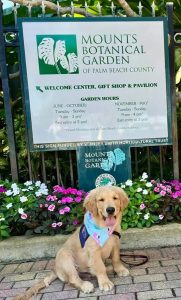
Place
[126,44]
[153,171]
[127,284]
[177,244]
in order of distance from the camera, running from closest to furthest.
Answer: [127,284] < [177,244] < [126,44] < [153,171]

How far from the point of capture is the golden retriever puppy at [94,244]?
11.4 ft

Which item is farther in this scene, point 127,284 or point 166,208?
point 166,208

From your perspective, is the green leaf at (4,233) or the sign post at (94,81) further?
the sign post at (94,81)

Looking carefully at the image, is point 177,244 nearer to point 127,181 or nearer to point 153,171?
point 127,181

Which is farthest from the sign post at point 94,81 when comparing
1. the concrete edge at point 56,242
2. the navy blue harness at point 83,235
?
the navy blue harness at point 83,235

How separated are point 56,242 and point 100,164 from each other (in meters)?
1.16

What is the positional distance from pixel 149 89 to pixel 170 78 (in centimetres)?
33

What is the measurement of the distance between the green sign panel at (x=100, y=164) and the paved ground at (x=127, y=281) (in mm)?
1098

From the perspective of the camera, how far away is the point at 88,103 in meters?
4.89

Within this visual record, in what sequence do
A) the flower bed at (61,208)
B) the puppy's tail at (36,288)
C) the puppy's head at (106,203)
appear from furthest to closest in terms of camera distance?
the flower bed at (61,208), the puppy's head at (106,203), the puppy's tail at (36,288)

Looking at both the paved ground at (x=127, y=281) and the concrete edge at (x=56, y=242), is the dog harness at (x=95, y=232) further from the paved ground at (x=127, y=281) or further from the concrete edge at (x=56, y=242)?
the concrete edge at (x=56, y=242)

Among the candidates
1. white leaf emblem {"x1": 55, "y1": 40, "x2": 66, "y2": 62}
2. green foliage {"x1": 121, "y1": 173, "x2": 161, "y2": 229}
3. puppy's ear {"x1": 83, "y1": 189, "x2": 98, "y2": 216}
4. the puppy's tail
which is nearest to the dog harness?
puppy's ear {"x1": 83, "y1": 189, "x2": 98, "y2": 216}

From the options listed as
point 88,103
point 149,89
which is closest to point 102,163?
point 88,103

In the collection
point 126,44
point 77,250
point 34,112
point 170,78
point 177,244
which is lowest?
point 177,244
